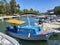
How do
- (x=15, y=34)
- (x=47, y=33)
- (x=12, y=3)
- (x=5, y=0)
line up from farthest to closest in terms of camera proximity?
(x=12, y=3)
(x=5, y=0)
(x=15, y=34)
(x=47, y=33)

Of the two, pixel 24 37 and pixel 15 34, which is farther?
pixel 15 34

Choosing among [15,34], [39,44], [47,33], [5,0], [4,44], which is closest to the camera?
[4,44]

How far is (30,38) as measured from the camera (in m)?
22.5

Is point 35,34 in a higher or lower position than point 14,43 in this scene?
lower

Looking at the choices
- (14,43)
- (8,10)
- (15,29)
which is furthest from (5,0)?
(14,43)

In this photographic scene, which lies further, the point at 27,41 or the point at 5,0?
the point at 5,0

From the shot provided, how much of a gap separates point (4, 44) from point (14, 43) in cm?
45

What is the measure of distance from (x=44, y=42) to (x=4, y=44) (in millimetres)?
14568

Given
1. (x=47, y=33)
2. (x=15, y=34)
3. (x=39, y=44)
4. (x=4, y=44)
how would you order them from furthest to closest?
(x=15, y=34)
(x=47, y=33)
(x=39, y=44)
(x=4, y=44)

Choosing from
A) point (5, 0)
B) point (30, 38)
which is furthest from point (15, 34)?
point (5, 0)

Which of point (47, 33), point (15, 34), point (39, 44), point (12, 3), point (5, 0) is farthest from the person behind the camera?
point (12, 3)

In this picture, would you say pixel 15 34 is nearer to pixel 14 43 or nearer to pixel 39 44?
pixel 39 44

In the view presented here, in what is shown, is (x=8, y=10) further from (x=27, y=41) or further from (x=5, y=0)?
(x=27, y=41)

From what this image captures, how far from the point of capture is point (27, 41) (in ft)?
74.2
